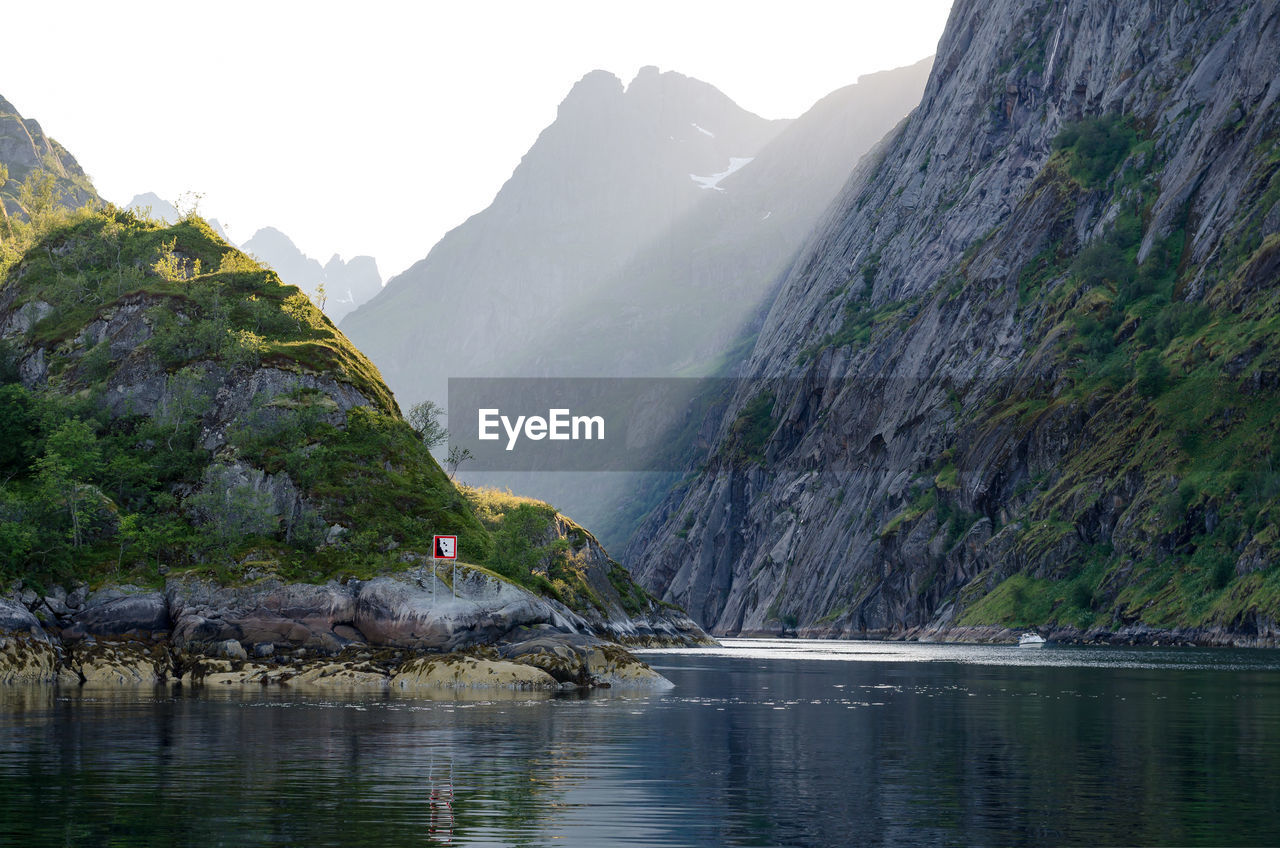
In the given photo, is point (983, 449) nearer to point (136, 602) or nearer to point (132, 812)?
point (136, 602)

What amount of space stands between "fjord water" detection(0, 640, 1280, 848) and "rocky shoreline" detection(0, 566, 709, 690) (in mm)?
12704

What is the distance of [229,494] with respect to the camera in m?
105

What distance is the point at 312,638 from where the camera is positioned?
90.7m

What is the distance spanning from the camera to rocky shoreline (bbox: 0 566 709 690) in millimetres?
79688

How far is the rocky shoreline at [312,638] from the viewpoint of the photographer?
7969 centimetres

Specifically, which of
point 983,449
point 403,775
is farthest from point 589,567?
point 403,775

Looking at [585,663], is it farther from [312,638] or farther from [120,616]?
[120,616]

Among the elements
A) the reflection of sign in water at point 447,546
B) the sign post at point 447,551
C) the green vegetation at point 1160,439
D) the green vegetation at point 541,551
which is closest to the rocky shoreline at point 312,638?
the sign post at point 447,551

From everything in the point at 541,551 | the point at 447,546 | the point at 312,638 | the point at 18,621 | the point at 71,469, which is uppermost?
the point at 71,469

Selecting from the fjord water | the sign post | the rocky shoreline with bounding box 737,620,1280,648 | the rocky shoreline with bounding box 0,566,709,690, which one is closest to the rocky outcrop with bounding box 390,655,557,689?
the rocky shoreline with bounding box 0,566,709,690

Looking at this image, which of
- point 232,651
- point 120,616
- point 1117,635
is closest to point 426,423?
point 120,616

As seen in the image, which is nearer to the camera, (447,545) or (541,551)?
(447,545)

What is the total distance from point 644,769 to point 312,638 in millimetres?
60172

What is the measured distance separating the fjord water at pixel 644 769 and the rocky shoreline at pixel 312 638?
12.7 meters
